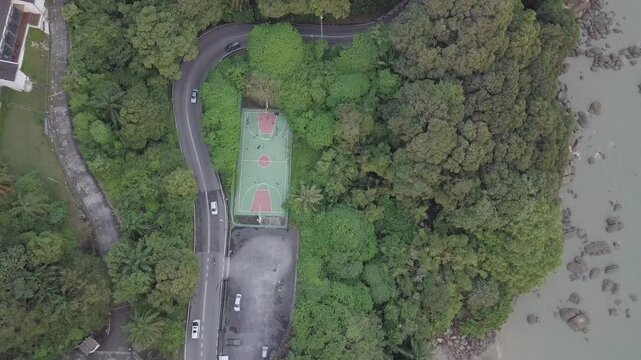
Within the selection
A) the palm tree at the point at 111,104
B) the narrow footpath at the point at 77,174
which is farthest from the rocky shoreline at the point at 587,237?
the palm tree at the point at 111,104

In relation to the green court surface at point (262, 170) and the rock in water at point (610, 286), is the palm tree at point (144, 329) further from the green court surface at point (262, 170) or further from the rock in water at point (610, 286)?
the rock in water at point (610, 286)

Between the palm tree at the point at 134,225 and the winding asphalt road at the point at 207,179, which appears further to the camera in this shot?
the winding asphalt road at the point at 207,179

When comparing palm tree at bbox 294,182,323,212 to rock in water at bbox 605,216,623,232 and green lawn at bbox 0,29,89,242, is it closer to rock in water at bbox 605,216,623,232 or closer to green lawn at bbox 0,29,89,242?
green lawn at bbox 0,29,89,242

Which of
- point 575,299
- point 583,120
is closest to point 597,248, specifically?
point 575,299

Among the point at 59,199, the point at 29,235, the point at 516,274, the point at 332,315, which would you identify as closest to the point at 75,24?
the point at 59,199

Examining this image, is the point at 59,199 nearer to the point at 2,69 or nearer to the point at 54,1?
the point at 2,69

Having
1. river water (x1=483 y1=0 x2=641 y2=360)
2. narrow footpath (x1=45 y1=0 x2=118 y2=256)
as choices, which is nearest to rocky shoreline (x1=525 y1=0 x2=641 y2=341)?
river water (x1=483 y1=0 x2=641 y2=360)
